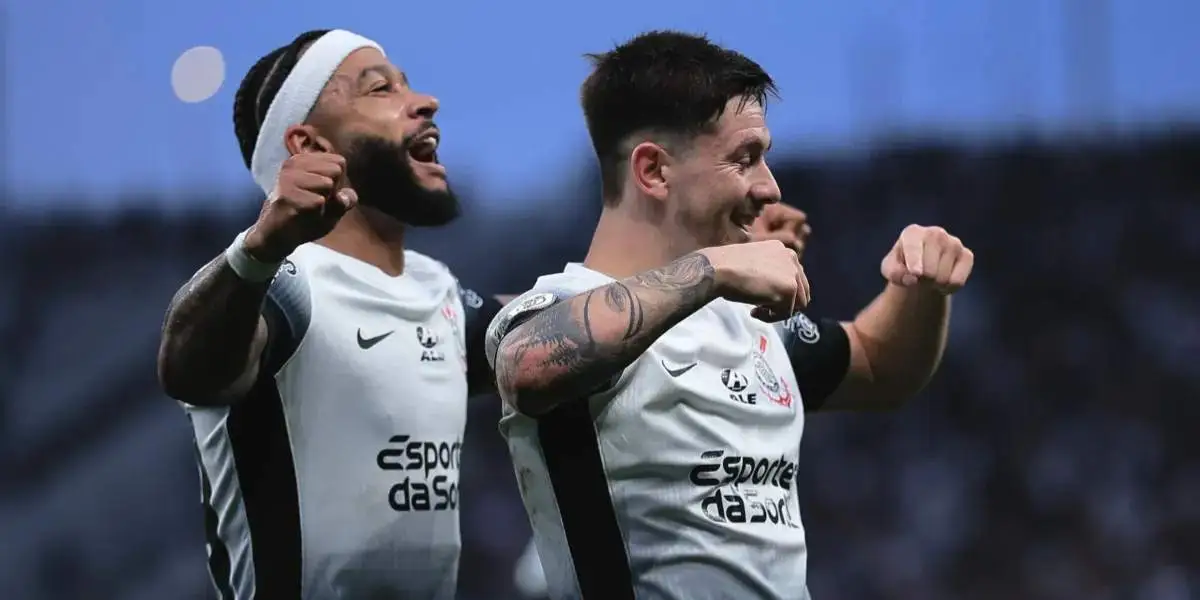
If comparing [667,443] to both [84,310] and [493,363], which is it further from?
[84,310]

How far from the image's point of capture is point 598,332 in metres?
1.92

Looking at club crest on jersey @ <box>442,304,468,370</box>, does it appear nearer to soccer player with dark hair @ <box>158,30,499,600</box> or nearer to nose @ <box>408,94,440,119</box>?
soccer player with dark hair @ <box>158,30,499,600</box>

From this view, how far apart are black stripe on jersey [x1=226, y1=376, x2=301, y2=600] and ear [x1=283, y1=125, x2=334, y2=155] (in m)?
0.51

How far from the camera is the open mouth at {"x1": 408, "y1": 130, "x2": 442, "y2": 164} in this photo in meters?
2.82

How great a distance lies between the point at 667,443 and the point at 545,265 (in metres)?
5.45

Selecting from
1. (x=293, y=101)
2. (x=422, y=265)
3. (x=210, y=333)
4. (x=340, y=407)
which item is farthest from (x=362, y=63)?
(x=210, y=333)

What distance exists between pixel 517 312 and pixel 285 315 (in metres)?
0.55

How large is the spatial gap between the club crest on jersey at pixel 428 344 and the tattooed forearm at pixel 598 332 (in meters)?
0.70

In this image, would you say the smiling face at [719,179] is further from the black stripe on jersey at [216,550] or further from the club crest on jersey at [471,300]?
the black stripe on jersey at [216,550]

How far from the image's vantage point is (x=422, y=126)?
9.31 feet

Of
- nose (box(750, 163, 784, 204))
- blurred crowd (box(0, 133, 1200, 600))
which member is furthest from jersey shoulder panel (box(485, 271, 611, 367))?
blurred crowd (box(0, 133, 1200, 600))

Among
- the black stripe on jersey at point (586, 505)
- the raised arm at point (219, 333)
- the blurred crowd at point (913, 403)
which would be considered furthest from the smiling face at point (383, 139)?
the blurred crowd at point (913, 403)

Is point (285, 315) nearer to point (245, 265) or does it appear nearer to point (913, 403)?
point (245, 265)

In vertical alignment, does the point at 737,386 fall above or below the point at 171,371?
below
